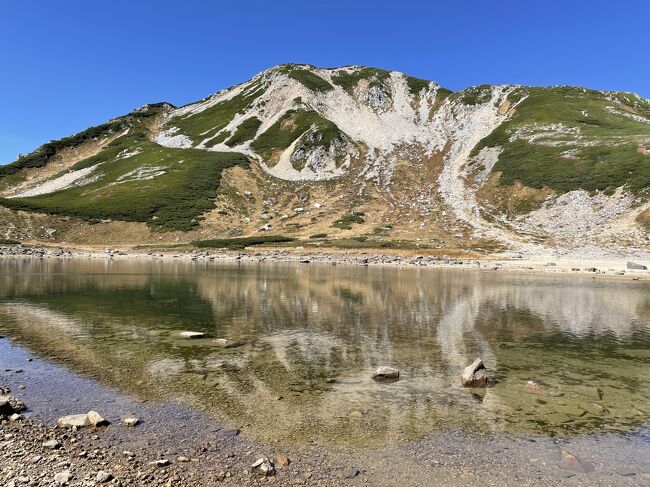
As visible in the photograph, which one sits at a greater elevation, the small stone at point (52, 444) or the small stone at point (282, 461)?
the small stone at point (52, 444)

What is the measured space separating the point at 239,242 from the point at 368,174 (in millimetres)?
56591

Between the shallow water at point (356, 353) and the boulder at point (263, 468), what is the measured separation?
4.79 ft

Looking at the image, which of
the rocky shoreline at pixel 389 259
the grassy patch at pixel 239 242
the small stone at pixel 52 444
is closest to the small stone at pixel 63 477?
the small stone at pixel 52 444

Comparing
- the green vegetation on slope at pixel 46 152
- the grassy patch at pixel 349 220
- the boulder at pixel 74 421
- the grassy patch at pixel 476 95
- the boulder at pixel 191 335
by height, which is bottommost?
the boulder at pixel 191 335

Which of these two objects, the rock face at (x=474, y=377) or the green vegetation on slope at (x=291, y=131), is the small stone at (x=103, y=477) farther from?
the green vegetation on slope at (x=291, y=131)

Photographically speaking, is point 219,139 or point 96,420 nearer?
point 96,420

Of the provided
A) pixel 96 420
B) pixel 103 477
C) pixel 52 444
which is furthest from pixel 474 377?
pixel 52 444

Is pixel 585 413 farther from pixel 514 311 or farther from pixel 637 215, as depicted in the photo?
pixel 637 215

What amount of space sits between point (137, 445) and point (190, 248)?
86446 mm

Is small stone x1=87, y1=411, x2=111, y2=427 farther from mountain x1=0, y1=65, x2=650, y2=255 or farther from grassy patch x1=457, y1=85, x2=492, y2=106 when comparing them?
grassy patch x1=457, y1=85, x2=492, y2=106

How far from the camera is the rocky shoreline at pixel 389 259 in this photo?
60.5 m

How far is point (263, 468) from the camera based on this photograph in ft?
30.1

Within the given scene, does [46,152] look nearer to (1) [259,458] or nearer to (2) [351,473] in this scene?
(1) [259,458]

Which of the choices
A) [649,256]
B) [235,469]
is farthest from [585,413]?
[649,256]
